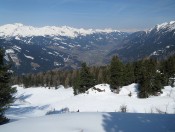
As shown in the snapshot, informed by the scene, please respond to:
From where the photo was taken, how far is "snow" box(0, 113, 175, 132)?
63.4 feet

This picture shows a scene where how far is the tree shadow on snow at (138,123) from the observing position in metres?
19.3

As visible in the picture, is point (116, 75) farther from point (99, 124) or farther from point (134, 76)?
point (99, 124)

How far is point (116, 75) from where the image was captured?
296 ft

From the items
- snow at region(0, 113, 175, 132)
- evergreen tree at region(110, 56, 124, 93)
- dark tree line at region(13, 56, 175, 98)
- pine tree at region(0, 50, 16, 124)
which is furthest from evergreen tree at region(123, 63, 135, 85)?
snow at region(0, 113, 175, 132)

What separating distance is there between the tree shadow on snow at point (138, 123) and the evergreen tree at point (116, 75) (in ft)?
213

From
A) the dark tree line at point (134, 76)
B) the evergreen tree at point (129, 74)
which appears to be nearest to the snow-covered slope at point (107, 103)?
the dark tree line at point (134, 76)

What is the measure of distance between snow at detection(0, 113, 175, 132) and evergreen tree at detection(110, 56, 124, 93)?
2580 inches

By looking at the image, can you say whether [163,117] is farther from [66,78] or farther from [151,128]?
[66,78]

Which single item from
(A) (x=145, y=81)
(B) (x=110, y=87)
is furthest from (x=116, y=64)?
(A) (x=145, y=81)

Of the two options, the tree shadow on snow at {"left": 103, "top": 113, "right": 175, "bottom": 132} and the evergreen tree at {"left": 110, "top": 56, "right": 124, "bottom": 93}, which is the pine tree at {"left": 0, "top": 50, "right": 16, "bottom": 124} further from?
the evergreen tree at {"left": 110, "top": 56, "right": 124, "bottom": 93}

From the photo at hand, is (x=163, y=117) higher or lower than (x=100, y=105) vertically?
higher

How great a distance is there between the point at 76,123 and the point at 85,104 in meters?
50.5

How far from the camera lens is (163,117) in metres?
→ 22.7

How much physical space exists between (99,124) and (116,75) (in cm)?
7054
